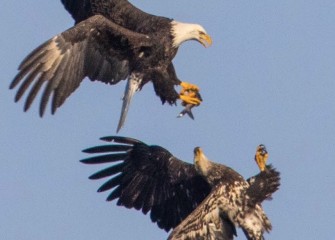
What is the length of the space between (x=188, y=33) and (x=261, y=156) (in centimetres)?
194

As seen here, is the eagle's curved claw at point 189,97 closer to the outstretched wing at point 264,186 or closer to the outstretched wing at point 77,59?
the outstretched wing at point 77,59

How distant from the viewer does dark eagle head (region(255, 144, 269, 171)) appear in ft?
97.6

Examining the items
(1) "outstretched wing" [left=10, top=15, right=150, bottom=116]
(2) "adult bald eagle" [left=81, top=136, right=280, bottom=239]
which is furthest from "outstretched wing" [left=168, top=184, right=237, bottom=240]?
(1) "outstretched wing" [left=10, top=15, right=150, bottom=116]

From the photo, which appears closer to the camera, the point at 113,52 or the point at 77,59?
the point at 77,59

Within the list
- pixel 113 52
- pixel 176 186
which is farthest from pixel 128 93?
pixel 176 186

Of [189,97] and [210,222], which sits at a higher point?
[189,97]

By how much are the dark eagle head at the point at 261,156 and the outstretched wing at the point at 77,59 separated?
76.7 inches

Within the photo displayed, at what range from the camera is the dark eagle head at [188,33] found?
3081 centimetres

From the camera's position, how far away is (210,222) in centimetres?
2950

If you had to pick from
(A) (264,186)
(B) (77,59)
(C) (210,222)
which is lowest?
(C) (210,222)

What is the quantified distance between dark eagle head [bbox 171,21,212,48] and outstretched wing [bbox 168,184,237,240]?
6.19 feet

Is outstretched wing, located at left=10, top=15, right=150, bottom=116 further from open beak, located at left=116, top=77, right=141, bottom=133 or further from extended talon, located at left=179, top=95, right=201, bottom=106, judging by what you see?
extended talon, located at left=179, top=95, right=201, bottom=106

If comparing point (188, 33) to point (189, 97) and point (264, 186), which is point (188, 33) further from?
point (264, 186)

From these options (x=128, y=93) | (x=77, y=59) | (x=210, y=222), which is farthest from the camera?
(x=128, y=93)
